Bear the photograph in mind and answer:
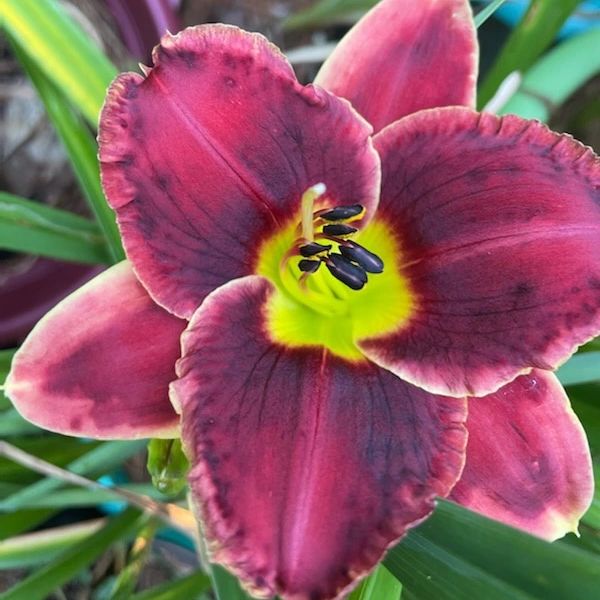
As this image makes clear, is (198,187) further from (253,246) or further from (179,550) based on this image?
(179,550)

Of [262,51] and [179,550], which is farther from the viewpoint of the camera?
[179,550]

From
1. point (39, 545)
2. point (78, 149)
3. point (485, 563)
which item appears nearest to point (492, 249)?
point (485, 563)

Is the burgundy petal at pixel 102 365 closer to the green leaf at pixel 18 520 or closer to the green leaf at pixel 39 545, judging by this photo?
the green leaf at pixel 18 520

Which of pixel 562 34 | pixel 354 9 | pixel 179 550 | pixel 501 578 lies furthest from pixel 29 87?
pixel 501 578

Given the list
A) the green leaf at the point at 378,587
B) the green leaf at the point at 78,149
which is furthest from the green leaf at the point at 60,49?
the green leaf at the point at 378,587

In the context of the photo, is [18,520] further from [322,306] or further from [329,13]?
[329,13]

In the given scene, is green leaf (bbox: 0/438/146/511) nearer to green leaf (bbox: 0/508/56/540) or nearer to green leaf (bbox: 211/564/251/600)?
green leaf (bbox: 0/508/56/540)
